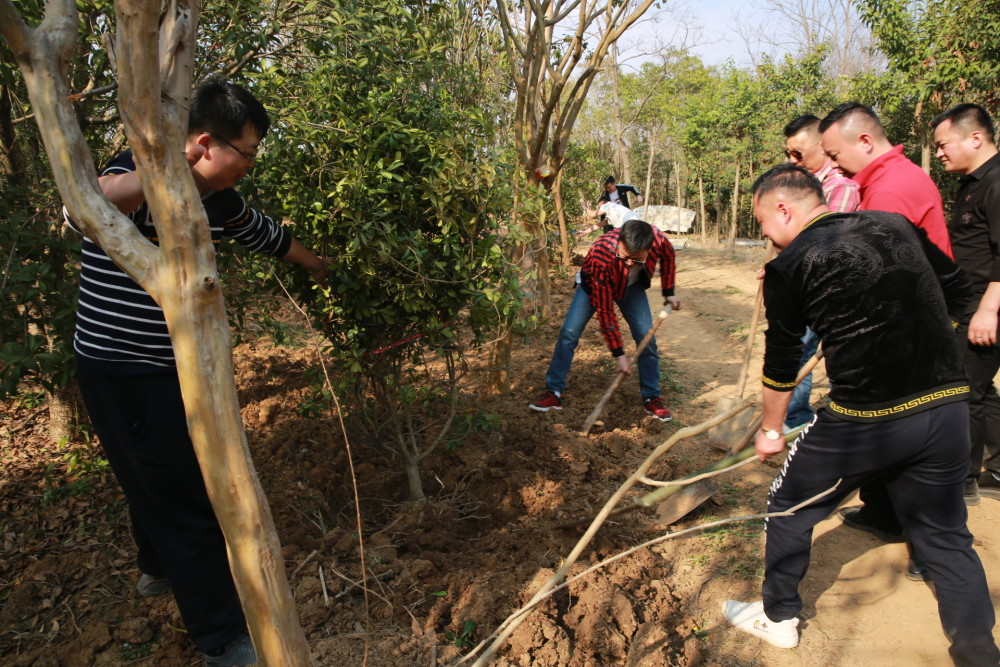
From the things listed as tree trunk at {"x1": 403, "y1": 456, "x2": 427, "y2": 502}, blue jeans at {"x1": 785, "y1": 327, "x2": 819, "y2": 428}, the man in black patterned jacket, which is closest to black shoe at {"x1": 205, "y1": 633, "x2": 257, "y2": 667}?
tree trunk at {"x1": 403, "y1": 456, "x2": 427, "y2": 502}

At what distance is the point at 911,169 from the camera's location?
116 inches

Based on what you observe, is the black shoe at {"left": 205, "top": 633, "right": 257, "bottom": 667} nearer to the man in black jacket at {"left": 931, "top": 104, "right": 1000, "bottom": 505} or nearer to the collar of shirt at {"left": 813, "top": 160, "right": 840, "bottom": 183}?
the man in black jacket at {"left": 931, "top": 104, "right": 1000, "bottom": 505}

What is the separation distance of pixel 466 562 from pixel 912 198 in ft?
9.09

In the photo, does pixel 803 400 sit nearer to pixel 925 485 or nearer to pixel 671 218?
pixel 925 485

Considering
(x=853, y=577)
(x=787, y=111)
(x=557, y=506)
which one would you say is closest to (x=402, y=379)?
(x=557, y=506)

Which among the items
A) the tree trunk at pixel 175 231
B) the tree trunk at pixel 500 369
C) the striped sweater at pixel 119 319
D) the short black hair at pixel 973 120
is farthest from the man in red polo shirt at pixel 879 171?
the striped sweater at pixel 119 319

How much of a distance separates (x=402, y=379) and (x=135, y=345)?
1.58 m

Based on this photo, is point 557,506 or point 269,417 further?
point 269,417

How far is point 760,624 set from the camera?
258 cm

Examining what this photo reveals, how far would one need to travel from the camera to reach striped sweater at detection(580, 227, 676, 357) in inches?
180

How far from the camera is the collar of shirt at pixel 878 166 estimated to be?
9.87 feet

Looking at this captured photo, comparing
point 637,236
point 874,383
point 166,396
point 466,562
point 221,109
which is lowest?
point 466,562

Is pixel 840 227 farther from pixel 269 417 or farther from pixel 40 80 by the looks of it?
pixel 269 417

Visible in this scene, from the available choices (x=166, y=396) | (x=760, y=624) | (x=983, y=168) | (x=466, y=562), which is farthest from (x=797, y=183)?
(x=166, y=396)
